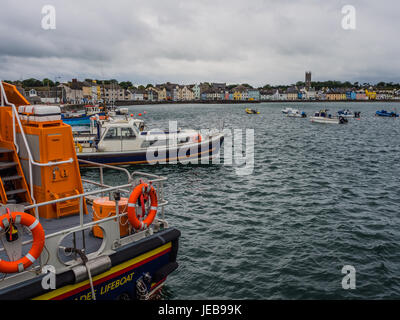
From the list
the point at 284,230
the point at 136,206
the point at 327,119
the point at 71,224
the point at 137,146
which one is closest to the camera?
the point at 136,206

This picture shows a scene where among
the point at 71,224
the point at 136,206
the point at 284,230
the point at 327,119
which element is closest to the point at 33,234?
the point at 136,206

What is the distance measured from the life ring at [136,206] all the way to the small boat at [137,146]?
692 inches

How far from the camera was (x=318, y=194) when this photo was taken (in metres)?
18.8

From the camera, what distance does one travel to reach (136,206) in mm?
7379

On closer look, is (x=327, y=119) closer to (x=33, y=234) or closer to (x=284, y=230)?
(x=284, y=230)

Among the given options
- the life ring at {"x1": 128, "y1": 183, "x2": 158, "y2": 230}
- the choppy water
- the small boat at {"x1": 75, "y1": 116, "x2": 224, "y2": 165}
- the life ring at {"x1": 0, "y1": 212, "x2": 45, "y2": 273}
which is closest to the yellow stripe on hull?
the life ring at {"x1": 128, "y1": 183, "x2": 158, "y2": 230}

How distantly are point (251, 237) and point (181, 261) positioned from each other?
3238mm

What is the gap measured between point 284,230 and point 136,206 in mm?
8325

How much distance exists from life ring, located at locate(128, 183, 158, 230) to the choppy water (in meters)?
3.04

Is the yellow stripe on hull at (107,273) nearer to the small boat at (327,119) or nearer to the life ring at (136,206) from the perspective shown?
the life ring at (136,206)

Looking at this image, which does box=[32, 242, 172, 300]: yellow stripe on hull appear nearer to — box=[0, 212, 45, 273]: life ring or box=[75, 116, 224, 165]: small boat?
box=[0, 212, 45, 273]: life ring

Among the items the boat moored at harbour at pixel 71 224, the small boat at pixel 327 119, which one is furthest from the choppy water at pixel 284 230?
the small boat at pixel 327 119

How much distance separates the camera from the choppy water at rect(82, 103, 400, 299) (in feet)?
33.0
